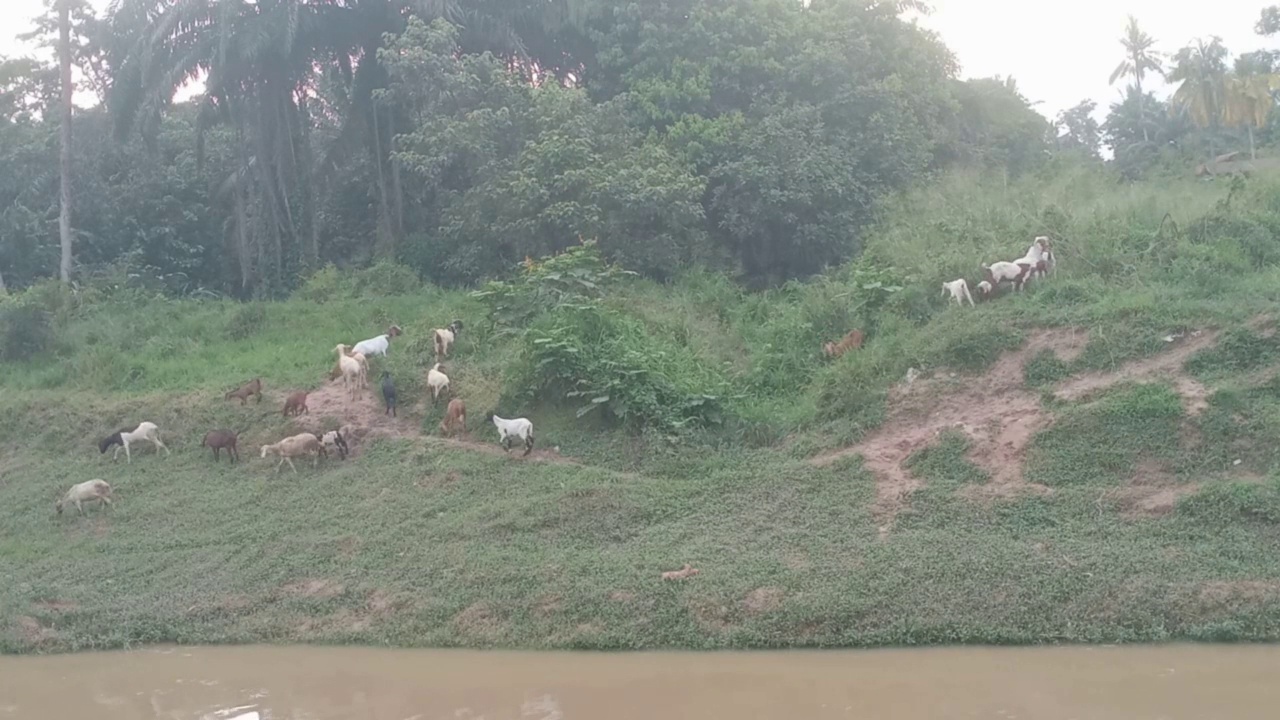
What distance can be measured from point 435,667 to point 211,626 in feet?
8.70

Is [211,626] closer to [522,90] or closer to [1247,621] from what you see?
[1247,621]

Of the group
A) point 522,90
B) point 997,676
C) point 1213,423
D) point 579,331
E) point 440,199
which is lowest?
point 997,676

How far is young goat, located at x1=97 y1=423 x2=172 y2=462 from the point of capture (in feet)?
49.6

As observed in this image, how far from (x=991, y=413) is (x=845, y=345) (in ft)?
9.11

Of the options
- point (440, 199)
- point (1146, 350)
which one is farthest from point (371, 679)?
point (440, 199)

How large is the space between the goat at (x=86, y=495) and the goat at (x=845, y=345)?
9.52 metres

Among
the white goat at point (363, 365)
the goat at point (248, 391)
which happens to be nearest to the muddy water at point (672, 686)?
the white goat at point (363, 365)

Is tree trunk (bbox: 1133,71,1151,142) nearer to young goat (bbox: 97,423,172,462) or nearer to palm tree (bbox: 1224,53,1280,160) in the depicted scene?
palm tree (bbox: 1224,53,1280,160)

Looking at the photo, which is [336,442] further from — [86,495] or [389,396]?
[86,495]

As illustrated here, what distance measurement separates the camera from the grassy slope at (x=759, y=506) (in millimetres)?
8711

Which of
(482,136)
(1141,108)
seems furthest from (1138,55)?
(482,136)

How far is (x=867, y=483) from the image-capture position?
→ 36.6ft

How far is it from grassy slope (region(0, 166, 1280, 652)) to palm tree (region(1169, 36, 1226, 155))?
23993 mm

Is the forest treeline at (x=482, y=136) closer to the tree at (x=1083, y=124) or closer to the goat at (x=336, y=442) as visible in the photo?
the goat at (x=336, y=442)
